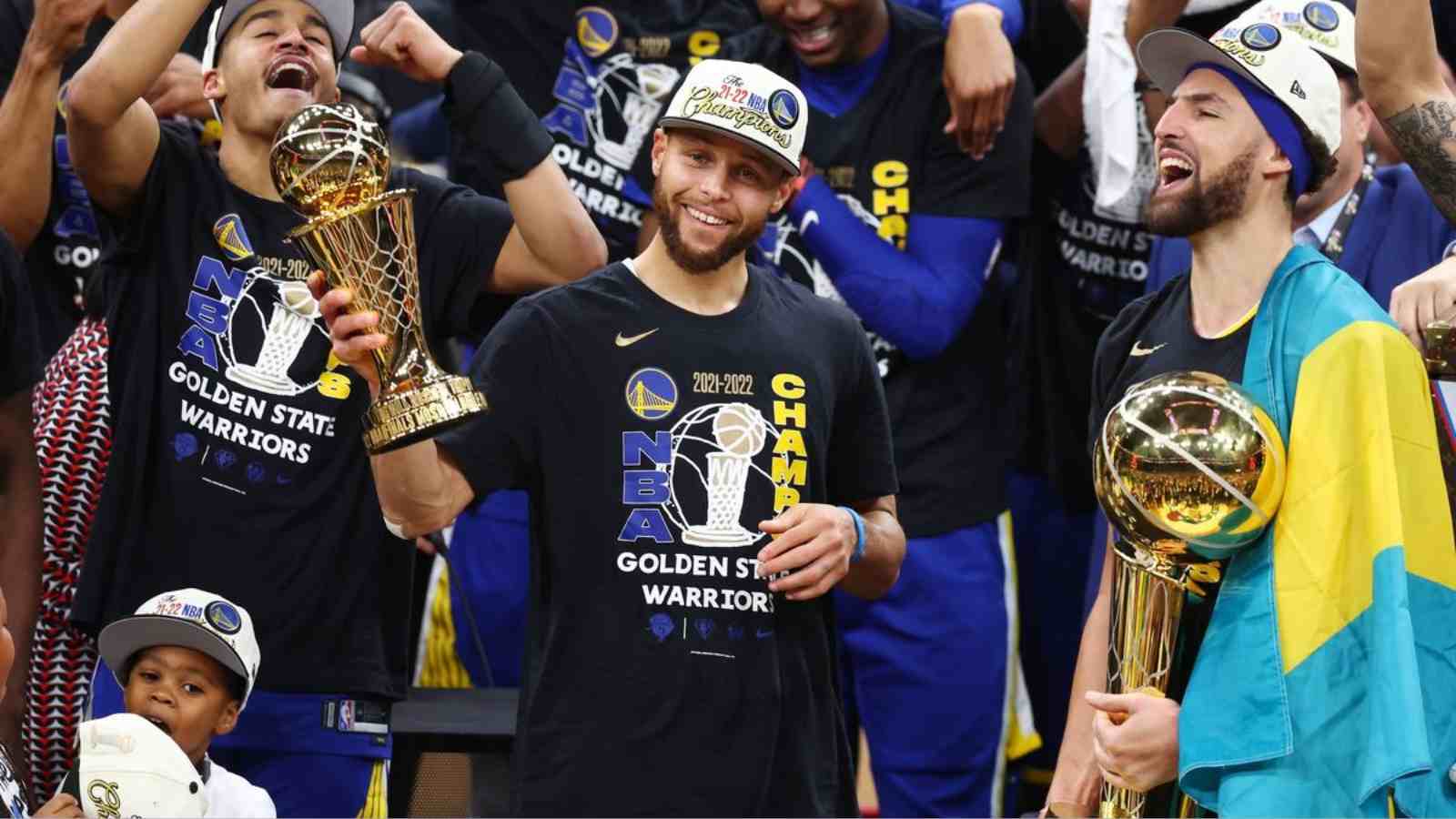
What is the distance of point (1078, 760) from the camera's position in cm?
370

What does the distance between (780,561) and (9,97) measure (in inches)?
73.9

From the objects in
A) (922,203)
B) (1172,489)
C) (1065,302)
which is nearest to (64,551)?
(922,203)

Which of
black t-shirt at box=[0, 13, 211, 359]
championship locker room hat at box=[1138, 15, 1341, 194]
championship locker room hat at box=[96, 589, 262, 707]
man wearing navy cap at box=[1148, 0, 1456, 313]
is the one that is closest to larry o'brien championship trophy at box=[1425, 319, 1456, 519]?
championship locker room hat at box=[1138, 15, 1341, 194]

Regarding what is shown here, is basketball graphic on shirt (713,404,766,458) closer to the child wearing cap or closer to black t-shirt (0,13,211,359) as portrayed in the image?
the child wearing cap

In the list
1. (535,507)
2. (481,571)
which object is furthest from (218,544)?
(481,571)

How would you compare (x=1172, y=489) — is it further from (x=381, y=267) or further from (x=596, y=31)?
(x=596, y=31)

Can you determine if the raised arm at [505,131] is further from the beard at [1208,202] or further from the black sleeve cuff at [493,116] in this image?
the beard at [1208,202]

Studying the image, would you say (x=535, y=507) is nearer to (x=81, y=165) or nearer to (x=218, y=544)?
(x=218, y=544)

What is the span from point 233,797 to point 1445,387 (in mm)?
2313

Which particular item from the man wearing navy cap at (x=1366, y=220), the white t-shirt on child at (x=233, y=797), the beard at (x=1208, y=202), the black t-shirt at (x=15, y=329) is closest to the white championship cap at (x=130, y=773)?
the white t-shirt on child at (x=233, y=797)

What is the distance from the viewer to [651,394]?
385cm

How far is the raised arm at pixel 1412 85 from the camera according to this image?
366 cm

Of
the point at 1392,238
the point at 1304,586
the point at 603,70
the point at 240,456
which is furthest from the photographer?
the point at 603,70

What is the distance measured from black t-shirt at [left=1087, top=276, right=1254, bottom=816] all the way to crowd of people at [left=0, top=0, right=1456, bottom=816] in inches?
0.4
